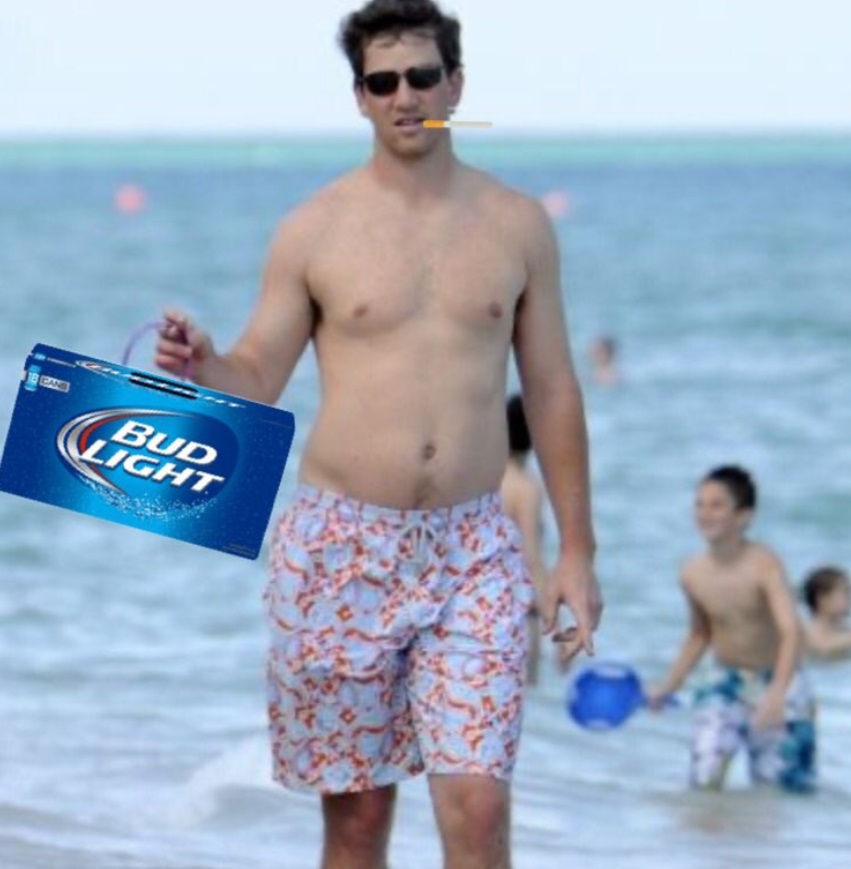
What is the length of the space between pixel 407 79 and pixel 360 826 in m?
1.29

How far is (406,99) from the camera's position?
15.3ft

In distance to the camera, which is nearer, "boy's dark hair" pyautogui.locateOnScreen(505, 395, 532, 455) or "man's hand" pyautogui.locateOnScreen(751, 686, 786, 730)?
"man's hand" pyautogui.locateOnScreen(751, 686, 786, 730)

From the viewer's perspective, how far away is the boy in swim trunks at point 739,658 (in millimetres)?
8172

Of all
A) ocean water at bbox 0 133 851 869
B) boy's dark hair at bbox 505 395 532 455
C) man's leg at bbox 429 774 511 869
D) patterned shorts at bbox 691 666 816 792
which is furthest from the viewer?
boy's dark hair at bbox 505 395 532 455

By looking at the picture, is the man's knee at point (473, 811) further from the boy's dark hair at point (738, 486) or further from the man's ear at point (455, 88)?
the boy's dark hair at point (738, 486)

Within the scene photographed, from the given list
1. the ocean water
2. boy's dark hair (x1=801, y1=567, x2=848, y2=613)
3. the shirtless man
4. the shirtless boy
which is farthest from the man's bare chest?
boy's dark hair (x1=801, y1=567, x2=848, y2=613)

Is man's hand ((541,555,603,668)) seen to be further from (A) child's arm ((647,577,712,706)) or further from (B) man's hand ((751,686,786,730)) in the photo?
(A) child's arm ((647,577,712,706))

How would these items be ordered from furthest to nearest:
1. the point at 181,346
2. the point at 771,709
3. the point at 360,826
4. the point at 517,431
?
the point at 517,431, the point at 771,709, the point at 360,826, the point at 181,346

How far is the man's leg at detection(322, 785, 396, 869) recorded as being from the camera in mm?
4789

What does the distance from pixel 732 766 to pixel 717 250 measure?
45.8m

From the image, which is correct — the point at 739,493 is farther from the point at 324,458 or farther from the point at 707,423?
the point at 707,423

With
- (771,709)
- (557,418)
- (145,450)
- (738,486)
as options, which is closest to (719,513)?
(738,486)

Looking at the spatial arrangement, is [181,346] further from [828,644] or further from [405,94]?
[828,644]

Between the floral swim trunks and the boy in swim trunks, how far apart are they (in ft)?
11.3
